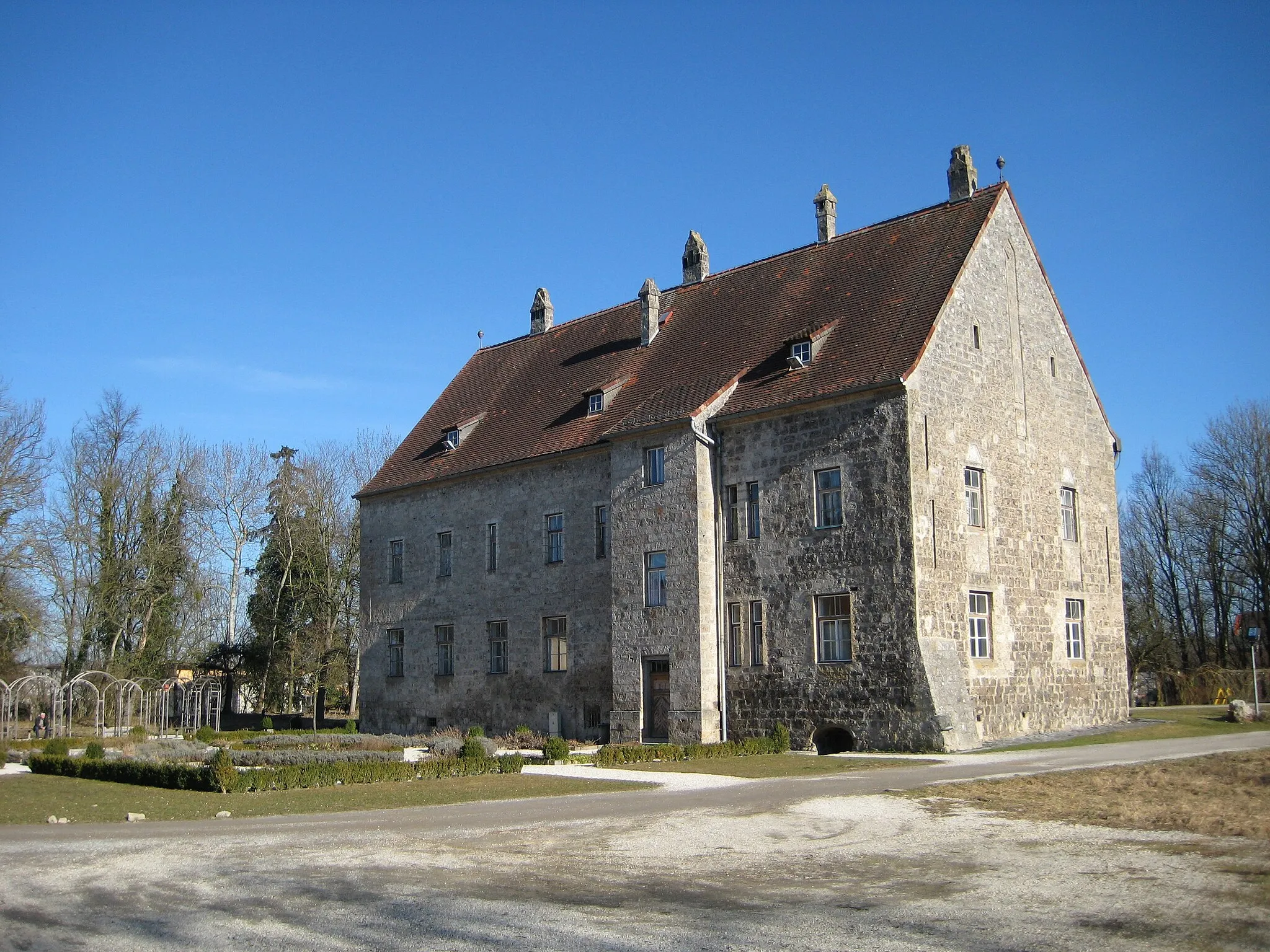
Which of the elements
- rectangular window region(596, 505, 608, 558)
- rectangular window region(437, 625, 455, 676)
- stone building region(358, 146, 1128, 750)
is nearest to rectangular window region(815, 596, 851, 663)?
stone building region(358, 146, 1128, 750)

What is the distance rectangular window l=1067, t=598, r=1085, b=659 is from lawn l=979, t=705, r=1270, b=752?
2.20m

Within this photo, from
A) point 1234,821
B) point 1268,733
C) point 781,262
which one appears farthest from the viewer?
point 781,262

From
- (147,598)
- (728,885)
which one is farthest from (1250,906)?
(147,598)

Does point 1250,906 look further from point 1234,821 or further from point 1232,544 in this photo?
point 1232,544

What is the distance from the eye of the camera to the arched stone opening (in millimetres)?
26766

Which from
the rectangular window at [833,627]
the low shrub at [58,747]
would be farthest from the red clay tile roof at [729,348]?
the low shrub at [58,747]

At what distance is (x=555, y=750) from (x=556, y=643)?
8862mm

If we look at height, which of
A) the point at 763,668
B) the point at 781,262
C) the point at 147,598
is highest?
the point at 781,262

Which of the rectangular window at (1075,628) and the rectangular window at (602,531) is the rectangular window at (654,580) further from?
the rectangular window at (1075,628)

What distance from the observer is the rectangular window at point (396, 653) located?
130 ft

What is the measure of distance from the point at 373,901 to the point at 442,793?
371 inches

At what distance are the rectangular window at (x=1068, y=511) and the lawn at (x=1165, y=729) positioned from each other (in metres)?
5.09

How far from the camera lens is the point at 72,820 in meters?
16.1

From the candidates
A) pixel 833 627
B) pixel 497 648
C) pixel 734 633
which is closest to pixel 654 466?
pixel 734 633
